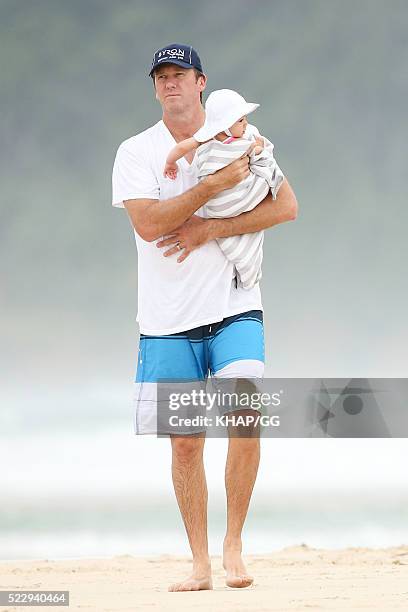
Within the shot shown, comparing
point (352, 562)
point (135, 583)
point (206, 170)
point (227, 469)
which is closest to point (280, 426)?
point (227, 469)

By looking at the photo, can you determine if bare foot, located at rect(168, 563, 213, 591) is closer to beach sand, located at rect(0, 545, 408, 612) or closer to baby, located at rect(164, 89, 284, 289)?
beach sand, located at rect(0, 545, 408, 612)

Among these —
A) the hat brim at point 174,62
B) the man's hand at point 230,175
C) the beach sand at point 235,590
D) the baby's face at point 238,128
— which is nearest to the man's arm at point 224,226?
the man's hand at point 230,175

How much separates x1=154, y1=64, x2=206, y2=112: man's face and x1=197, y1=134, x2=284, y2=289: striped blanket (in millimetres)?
314

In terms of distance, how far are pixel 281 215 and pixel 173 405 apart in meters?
0.88

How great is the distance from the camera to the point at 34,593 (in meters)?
3.84

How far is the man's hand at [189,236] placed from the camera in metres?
3.88

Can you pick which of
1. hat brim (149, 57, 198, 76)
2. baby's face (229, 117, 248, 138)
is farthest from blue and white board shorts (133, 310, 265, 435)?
hat brim (149, 57, 198, 76)

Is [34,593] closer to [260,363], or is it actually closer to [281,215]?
[260,363]

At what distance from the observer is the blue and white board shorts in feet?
12.6

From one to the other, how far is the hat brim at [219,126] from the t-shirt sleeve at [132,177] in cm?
30

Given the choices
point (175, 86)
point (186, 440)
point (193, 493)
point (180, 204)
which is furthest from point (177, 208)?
point (193, 493)

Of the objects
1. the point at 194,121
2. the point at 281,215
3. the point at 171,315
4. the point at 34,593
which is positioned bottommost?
the point at 34,593

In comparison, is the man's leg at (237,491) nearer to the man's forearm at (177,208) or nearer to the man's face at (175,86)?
the man's forearm at (177,208)

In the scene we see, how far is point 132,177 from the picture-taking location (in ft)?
13.0
